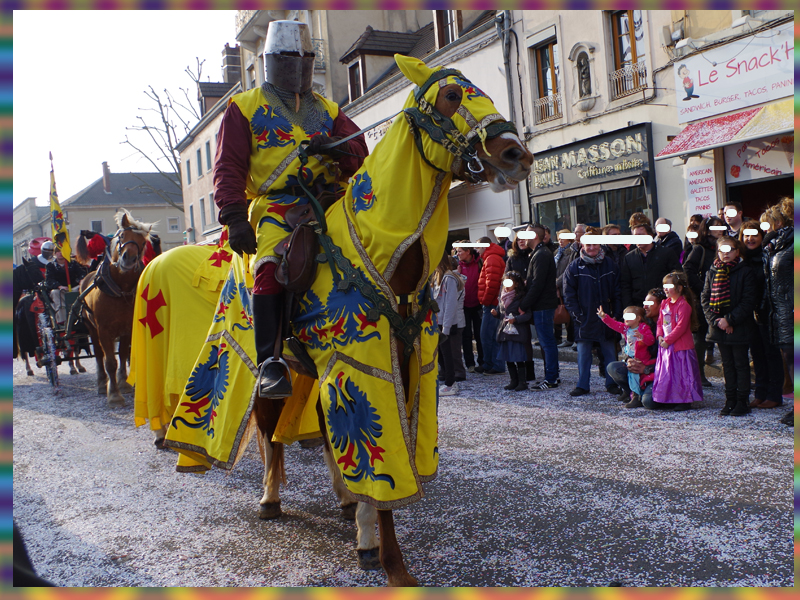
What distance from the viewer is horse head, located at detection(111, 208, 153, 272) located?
7734 millimetres

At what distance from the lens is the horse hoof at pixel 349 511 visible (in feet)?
12.2

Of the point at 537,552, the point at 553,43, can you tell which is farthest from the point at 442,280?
the point at 553,43

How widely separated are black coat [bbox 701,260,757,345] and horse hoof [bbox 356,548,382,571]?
4311 mm

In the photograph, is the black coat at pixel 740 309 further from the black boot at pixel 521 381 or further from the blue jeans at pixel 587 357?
the black boot at pixel 521 381

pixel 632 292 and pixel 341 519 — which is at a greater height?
pixel 632 292

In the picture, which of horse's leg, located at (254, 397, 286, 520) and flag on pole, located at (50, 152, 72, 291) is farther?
flag on pole, located at (50, 152, 72, 291)

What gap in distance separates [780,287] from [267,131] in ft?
14.6

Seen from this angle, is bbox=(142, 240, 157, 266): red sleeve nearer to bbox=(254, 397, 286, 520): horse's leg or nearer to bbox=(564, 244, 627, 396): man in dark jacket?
bbox=(254, 397, 286, 520): horse's leg

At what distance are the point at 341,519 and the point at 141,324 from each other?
2.66 metres

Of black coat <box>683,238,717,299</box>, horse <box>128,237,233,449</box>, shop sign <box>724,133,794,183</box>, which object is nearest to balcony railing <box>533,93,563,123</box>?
shop sign <box>724,133,794,183</box>

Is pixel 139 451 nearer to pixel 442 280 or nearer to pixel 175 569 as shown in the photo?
pixel 175 569

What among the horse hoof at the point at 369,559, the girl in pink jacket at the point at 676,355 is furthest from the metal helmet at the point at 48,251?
the horse hoof at the point at 369,559

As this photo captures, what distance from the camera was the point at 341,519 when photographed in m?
3.74

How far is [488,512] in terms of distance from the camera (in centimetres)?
366
